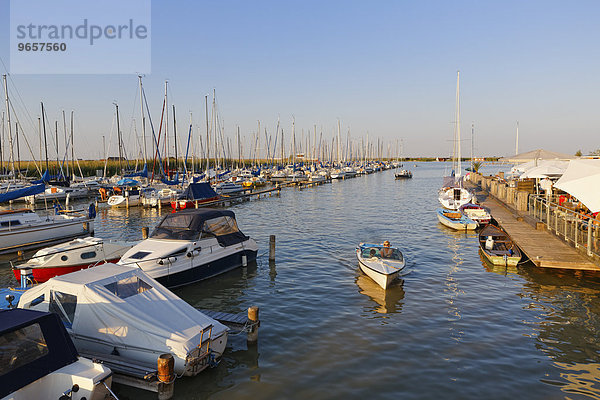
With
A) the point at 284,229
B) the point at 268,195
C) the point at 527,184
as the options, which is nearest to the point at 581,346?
the point at 284,229

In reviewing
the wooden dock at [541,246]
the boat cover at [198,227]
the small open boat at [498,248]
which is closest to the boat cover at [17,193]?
the boat cover at [198,227]

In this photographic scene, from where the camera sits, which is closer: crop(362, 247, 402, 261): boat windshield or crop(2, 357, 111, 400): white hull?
crop(2, 357, 111, 400): white hull

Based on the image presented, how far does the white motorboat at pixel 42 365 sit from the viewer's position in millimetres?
7137

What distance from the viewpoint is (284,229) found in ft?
105

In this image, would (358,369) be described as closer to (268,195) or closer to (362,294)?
(362,294)

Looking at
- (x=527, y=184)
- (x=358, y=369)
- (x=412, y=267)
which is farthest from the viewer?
(x=527, y=184)

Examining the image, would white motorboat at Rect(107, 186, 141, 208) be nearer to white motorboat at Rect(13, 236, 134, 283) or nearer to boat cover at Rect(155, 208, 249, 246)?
white motorboat at Rect(13, 236, 134, 283)

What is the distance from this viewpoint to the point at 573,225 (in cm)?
2042

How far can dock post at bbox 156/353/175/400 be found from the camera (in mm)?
8508

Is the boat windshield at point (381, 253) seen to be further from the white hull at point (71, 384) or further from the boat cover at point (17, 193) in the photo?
the boat cover at point (17, 193)

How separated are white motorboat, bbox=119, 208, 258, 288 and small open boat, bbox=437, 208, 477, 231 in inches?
686

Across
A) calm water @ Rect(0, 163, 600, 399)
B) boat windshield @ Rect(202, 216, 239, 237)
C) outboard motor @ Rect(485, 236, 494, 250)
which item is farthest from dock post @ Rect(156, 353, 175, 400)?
outboard motor @ Rect(485, 236, 494, 250)

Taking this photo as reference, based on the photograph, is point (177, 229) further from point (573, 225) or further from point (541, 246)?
point (573, 225)

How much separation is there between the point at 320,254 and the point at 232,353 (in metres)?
12.7
